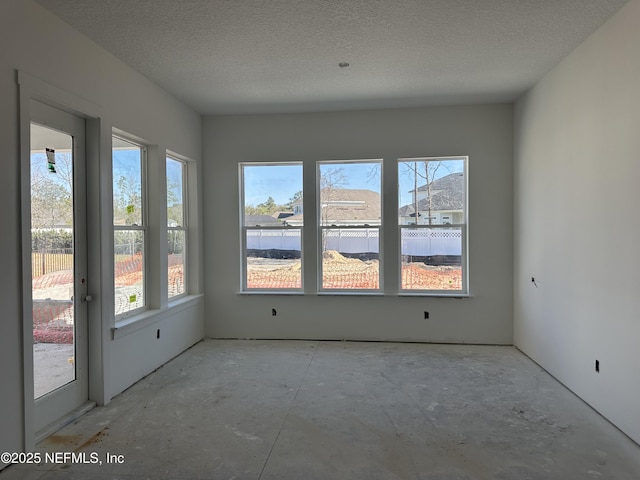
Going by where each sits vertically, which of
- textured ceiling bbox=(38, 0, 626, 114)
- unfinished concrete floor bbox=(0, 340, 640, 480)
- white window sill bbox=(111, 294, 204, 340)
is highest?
textured ceiling bbox=(38, 0, 626, 114)

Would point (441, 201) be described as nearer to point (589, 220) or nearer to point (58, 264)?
point (589, 220)

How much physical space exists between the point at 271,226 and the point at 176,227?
4.00ft

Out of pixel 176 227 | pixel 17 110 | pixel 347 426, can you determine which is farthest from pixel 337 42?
pixel 347 426

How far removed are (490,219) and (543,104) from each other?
4.75ft

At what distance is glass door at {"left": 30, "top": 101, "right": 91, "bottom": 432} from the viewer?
2854mm

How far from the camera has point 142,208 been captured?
4.19m

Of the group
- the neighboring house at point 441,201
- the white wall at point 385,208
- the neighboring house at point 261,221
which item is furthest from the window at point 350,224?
the neighboring house at point 261,221

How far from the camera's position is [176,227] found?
192 inches

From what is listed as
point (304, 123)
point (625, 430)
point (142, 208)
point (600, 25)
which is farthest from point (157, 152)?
point (625, 430)

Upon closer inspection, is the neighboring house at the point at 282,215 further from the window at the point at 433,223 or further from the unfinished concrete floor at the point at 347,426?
the unfinished concrete floor at the point at 347,426

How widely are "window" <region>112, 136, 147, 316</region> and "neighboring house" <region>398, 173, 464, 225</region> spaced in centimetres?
319

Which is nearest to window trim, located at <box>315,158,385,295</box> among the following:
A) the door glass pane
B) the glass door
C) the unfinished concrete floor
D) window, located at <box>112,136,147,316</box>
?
the unfinished concrete floor

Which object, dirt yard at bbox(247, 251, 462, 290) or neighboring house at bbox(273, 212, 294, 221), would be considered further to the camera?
neighboring house at bbox(273, 212, 294, 221)

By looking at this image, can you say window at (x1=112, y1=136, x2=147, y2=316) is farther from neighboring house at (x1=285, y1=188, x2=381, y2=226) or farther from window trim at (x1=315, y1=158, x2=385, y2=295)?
window trim at (x1=315, y1=158, x2=385, y2=295)
